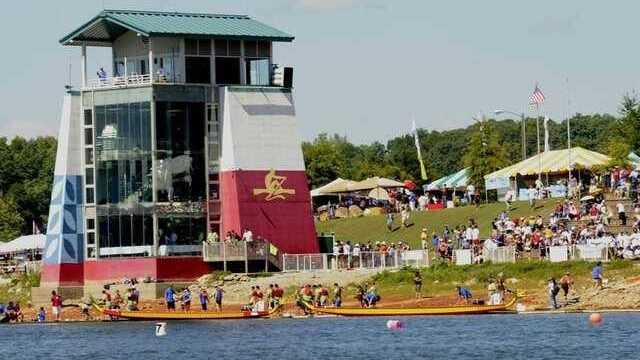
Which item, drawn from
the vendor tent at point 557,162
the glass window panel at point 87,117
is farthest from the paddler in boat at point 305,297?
the vendor tent at point 557,162

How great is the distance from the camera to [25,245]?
133875 mm

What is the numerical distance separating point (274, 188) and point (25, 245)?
102 ft

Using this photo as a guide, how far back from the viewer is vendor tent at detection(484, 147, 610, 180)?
121 metres

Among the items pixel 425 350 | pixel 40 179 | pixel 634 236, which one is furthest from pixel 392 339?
pixel 40 179

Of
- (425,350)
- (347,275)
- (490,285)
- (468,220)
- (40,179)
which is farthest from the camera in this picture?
(40,179)

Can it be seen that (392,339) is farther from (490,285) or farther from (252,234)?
(252,234)

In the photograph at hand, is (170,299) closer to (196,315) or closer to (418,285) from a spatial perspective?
(196,315)

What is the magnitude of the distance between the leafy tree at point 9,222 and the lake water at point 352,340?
69.0 m

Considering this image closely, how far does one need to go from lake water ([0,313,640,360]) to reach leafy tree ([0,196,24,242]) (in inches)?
2716

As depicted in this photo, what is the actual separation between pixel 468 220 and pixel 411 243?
3911mm

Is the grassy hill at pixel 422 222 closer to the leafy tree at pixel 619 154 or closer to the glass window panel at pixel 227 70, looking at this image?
the leafy tree at pixel 619 154

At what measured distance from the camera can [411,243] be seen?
372 ft

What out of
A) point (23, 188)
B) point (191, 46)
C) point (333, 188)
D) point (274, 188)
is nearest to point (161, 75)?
point (191, 46)

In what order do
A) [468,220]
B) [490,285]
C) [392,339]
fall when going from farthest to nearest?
[468,220] < [490,285] < [392,339]
